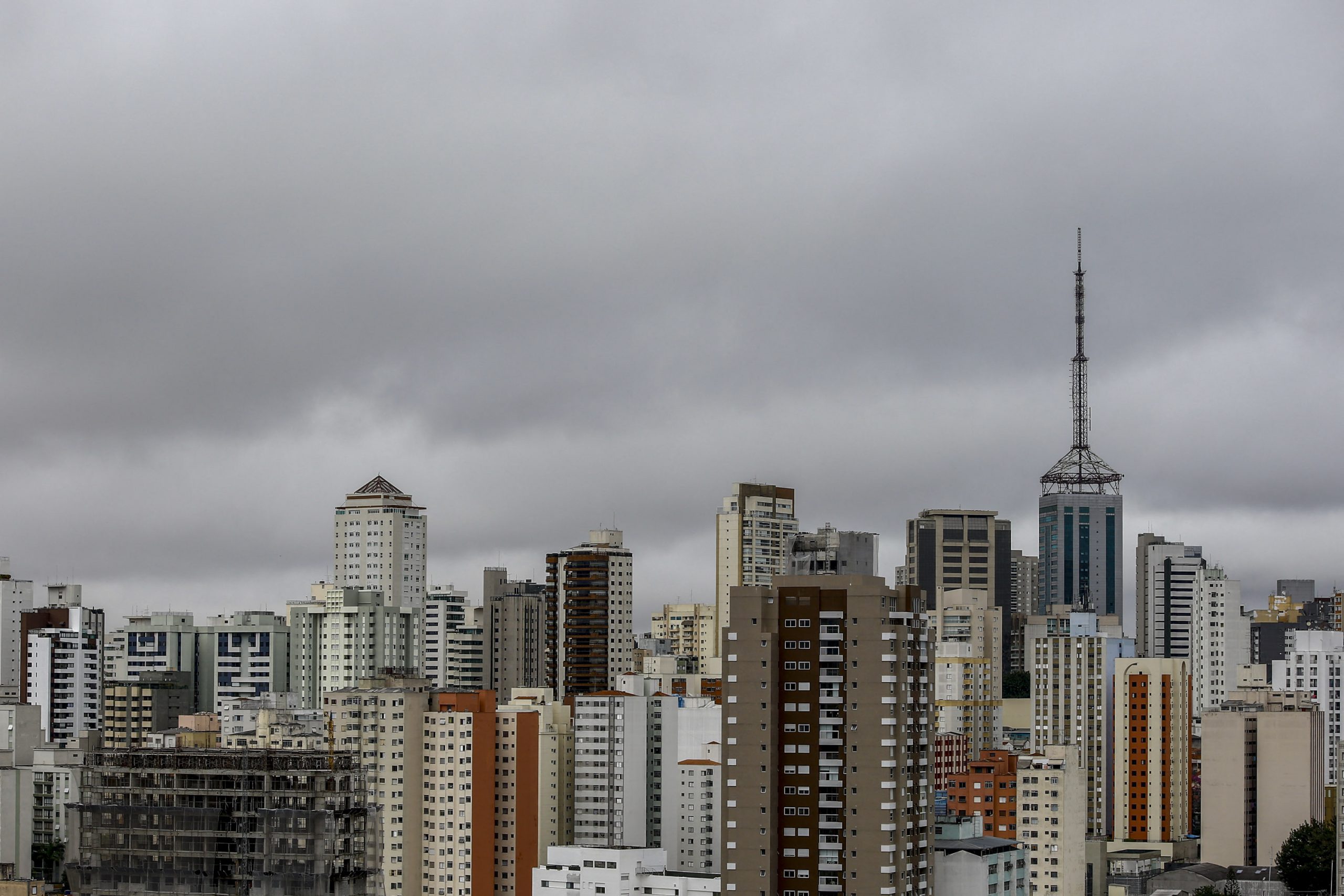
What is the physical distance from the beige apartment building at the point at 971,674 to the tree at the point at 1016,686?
24.7ft

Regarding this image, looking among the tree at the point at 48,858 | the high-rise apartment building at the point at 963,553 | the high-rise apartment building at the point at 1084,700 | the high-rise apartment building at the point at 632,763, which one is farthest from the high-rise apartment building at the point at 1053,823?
the high-rise apartment building at the point at 963,553

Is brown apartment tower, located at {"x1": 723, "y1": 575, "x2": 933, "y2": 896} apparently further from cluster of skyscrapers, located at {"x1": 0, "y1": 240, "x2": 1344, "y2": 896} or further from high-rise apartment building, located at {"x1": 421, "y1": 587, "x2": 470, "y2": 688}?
high-rise apartment building, located at {"x1": 421, "y1": 587, "x2": 470, "y2": 688}

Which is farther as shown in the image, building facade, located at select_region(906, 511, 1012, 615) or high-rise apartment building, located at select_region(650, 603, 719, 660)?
building facade, located at select_region(906, 511, 1012, 615)

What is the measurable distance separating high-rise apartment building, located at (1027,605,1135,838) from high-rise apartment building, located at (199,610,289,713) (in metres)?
49.0

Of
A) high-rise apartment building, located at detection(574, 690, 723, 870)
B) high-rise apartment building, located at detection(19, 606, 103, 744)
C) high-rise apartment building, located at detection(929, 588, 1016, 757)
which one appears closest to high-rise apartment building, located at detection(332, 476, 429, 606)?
high-rise apartment building, located at detection(19, 606, 103, 744)

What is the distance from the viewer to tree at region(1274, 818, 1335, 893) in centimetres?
9512

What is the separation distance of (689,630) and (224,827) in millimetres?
92258

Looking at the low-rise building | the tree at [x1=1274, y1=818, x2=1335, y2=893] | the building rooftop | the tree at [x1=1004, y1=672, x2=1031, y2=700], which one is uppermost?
the tree at [x1=1004, y1=672, x2=1031, y2=700]

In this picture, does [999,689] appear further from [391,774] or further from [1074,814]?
[391,774]

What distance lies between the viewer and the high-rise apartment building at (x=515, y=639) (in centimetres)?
13975

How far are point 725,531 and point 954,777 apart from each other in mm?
51091

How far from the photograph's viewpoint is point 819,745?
61969mm

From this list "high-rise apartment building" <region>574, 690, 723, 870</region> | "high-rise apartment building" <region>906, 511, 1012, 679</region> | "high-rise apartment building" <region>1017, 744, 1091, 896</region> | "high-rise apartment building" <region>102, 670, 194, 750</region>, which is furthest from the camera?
"high-rise apartment building" <region>906, 511, 1012, 679</region>

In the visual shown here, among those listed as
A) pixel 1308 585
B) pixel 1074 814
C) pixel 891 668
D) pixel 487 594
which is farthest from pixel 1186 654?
pixel 891 668
